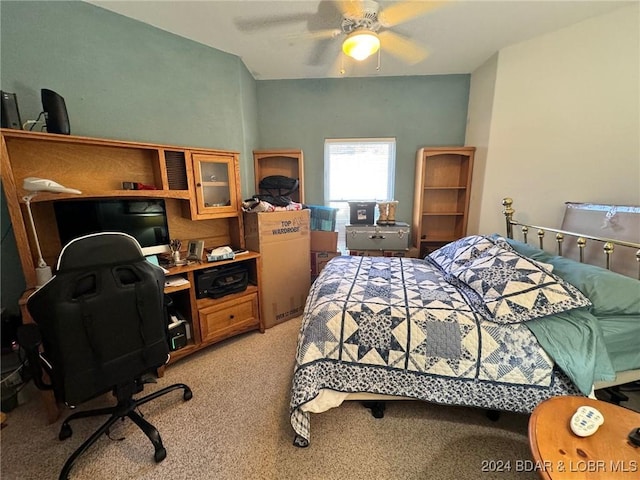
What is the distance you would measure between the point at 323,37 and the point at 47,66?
203 centimetres

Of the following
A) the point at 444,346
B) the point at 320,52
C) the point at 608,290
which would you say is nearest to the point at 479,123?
the point at 320,52

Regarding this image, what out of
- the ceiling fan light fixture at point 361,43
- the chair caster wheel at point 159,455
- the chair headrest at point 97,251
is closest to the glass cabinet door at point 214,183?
the chair headrest at point 97,251

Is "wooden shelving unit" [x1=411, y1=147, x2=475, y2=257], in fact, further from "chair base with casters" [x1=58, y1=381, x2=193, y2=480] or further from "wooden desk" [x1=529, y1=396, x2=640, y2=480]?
"chair base with casters" [x1=58, y1=381, x2=193, y2=480]

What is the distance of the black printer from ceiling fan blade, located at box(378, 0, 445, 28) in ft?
7.66

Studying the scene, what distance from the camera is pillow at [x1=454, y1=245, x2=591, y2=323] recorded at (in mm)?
1303

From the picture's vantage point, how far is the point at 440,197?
10.6 ft

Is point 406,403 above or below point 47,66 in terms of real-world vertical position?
below

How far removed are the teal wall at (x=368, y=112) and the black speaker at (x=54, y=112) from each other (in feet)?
6.57

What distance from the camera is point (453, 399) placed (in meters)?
1.33

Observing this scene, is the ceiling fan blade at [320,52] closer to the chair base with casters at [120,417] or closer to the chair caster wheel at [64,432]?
Result: the chair base with casters at [120,417]

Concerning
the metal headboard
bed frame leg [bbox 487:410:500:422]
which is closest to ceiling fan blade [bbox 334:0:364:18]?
the metal headboard

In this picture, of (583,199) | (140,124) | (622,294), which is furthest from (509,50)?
(140,124)

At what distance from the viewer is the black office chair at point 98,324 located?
1.08 metres

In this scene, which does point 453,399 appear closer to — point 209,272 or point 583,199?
point 209,272
